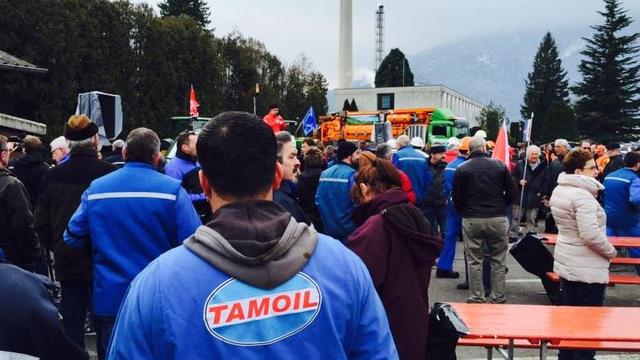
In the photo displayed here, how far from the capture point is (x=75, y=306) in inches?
191

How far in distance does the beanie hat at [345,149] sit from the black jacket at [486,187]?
5.99 ft

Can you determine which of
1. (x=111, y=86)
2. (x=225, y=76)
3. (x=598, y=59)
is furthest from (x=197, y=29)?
(x=598, y=59)

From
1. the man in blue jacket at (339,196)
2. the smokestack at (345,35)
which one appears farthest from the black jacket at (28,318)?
the smokestack at (345,35)

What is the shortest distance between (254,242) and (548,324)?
11.7 ft

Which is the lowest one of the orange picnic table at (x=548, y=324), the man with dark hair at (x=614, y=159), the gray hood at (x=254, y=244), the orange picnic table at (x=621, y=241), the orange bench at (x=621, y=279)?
the orange bench at (x=621, y=279)

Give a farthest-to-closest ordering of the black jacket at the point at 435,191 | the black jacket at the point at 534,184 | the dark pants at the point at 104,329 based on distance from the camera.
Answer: the black jacket at the point at 534,184, the black jacket at the point at 435,191, the dark pants at the point at 104,329

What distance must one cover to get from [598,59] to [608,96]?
385 centimetres

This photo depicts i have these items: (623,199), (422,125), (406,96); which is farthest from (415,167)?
(406,96)

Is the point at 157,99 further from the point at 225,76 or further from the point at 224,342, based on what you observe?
the point at 224,342

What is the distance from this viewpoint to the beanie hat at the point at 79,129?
486 centimetres

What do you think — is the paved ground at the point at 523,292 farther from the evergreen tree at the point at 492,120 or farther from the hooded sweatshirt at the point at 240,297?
the evergreen tree at the point at 492,120

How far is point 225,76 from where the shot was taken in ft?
186

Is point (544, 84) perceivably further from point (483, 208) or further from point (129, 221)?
point (129, 221)

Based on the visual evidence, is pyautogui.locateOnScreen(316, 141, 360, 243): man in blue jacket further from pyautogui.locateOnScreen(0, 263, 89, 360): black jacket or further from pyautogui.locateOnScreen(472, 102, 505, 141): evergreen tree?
pyautogui.locateOnScreen(472, 102, 505, 141): evergreen tree
